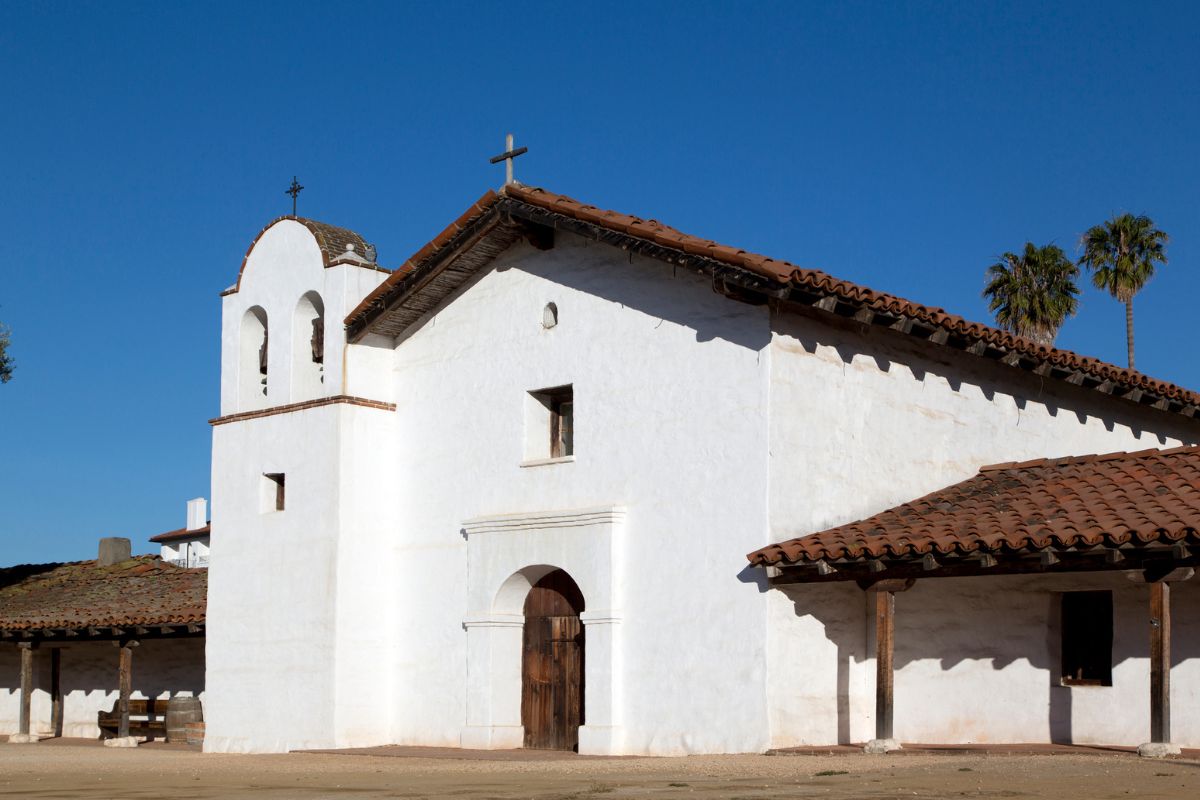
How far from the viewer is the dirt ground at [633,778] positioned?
10.6m

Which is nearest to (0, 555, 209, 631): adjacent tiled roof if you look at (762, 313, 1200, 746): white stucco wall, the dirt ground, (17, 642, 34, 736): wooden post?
(17, 642, 34, 736): wooden post

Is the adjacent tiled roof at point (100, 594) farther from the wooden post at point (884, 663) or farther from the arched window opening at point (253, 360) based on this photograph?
the wooden post at point (884, 663)

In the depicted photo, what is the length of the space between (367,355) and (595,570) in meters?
4.49

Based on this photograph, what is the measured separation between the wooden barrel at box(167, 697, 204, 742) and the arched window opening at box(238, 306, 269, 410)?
5079 millimetres

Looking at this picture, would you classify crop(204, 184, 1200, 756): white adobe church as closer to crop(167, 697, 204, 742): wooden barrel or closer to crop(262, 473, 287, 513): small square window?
crop(262, 473, 287, 513): small square window

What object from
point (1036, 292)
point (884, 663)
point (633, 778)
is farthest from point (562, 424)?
point (1036, 292)

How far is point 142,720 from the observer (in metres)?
23.6

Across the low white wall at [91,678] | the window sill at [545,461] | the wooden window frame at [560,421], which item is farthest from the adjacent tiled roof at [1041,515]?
the low white wall at [91,678]

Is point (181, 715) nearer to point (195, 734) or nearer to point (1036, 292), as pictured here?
point (195, 734)

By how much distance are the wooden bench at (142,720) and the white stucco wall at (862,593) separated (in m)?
11.7

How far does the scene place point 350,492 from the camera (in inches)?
730

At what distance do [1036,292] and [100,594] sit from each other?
2433 centimetres

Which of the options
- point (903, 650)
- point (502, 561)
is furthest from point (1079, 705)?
point (502, 561)

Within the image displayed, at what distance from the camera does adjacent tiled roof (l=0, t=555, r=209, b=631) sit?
22.8 m
